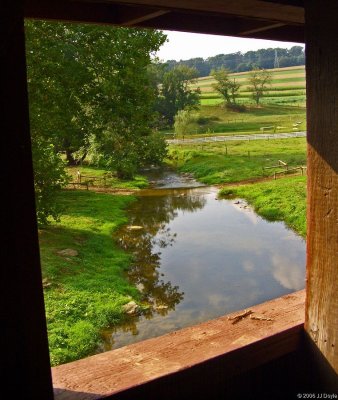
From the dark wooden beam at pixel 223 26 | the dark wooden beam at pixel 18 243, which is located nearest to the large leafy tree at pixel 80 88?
the dark wooden beam at pixel 223 26

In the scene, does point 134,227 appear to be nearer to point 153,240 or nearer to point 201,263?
point 153,240

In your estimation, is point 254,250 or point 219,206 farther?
point 219,206

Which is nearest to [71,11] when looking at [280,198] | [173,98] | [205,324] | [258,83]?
[205,324]

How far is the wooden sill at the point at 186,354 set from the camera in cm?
145

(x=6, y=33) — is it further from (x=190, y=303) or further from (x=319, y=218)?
(x=190, y=303)

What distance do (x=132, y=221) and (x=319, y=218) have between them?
20.9m

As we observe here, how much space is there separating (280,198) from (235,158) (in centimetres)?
1672

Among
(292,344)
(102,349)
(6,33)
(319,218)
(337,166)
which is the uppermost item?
(6,33)

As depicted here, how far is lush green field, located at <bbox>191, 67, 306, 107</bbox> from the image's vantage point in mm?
92594

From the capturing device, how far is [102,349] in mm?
10461

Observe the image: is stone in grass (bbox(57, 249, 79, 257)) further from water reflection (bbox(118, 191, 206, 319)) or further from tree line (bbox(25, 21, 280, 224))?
water reflection (bbox(118, 191, 206, 319))

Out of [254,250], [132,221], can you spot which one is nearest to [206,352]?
[254,250]

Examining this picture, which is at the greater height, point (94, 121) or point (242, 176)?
point (94, 121)

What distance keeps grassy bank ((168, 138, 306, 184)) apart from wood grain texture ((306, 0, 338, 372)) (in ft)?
104
